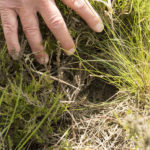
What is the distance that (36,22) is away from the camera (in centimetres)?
140

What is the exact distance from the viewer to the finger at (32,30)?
1.36 m

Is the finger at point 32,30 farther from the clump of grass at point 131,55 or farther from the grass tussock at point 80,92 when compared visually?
the clump of grass at point 131,55

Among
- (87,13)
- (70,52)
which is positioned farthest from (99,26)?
(70,52)

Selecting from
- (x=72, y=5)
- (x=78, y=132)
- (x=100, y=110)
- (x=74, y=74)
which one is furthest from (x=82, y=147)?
(x=72, y=5)

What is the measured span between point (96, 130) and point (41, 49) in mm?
704

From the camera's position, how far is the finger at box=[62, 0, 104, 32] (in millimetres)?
1352

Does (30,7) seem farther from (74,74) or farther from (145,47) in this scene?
(145,47)

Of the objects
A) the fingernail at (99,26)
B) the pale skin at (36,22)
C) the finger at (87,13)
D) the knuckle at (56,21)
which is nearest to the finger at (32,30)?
the pale skin at (36,22)

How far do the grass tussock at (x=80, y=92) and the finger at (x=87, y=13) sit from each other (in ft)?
0.18

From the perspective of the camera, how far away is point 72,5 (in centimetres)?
136

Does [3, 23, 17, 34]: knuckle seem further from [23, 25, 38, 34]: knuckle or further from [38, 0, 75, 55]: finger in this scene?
[38, 0, 75, 55]: finger

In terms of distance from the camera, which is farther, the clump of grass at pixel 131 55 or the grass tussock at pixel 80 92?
the clump of grass at pixel 131 55

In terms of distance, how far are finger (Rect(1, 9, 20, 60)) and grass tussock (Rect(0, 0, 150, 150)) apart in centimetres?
5

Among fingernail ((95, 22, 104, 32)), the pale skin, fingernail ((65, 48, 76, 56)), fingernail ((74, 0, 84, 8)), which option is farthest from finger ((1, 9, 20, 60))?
fingernail ((95, 22, 104, 32))
